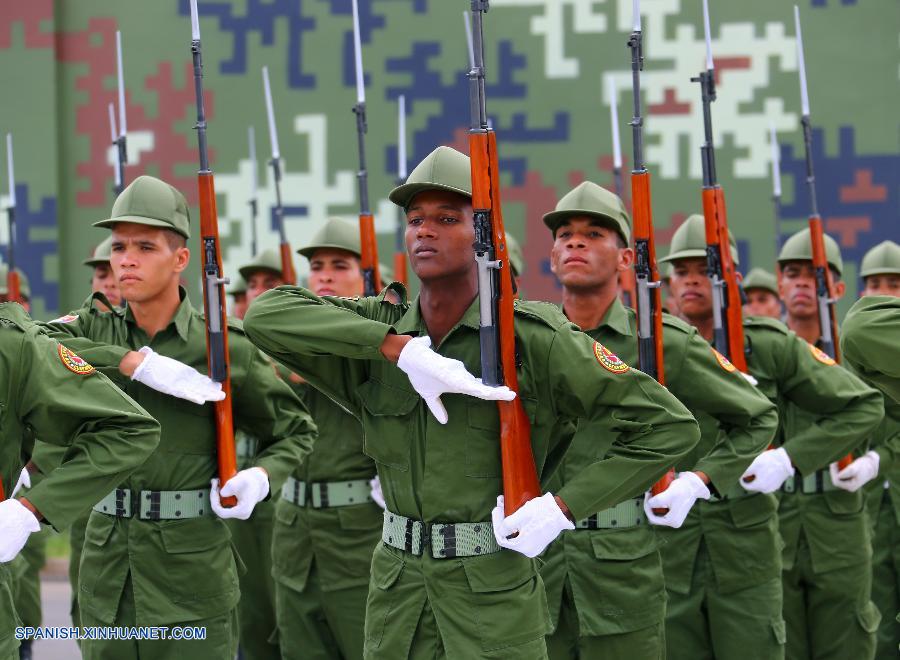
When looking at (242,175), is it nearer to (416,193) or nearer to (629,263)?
(629,263)

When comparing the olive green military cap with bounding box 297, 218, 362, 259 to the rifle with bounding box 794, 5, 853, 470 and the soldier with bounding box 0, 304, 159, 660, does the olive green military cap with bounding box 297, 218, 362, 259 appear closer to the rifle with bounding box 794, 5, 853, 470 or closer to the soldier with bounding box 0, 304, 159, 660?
the rifle with bounding box 794, 5, 853, 470

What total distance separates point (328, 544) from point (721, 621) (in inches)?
66.5

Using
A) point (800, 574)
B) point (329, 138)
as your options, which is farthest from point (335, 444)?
point (329, 138)

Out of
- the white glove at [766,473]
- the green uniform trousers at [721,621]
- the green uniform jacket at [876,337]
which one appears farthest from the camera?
the white glove at [766,473]

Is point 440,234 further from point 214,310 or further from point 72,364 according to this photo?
point 214,310

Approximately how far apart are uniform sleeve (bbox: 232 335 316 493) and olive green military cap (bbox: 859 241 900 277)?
12.8 ft

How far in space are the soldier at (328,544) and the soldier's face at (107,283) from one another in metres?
1.59

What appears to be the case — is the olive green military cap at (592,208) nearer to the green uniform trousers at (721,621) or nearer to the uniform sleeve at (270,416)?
the uniform sleeve at (270,416)

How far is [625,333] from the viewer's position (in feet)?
15.0

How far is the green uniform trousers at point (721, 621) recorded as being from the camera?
195 inches

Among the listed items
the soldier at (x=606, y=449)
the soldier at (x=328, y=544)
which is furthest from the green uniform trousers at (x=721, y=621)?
the soldier at (x=328, y=544)

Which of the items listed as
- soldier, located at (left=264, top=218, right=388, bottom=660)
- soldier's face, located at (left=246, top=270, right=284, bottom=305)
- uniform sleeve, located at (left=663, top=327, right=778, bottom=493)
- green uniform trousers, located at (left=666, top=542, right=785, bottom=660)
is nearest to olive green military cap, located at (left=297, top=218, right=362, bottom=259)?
soldier's face, located at (left=246, top=270, right=284, bottom=305)

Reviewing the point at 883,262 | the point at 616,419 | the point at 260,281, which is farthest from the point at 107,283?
the point at 883,262

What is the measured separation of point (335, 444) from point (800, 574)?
2221mm
